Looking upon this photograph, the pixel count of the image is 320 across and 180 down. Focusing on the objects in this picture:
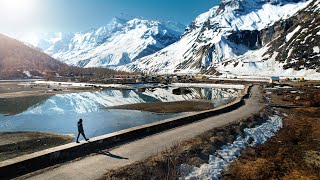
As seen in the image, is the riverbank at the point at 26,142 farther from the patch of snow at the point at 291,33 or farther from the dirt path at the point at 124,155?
the patch of snow at the point at 291,33

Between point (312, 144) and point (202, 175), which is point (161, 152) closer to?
point (202, 175)

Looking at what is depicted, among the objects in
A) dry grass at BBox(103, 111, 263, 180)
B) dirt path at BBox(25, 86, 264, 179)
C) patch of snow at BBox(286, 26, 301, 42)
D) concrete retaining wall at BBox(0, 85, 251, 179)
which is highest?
patch of snow at BBox(286, 26, 301, 42)

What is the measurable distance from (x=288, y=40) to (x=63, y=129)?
178m

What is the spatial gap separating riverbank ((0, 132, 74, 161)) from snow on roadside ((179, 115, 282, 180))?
15.0 metres

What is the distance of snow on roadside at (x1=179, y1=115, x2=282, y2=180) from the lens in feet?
58.2

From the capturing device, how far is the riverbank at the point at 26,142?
83.8 ft

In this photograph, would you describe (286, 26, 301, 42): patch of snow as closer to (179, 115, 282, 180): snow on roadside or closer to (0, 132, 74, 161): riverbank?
(179, 115, 282, 180): snow on roadside

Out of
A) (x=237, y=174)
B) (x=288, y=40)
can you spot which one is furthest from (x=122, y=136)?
(x=288, y=40)

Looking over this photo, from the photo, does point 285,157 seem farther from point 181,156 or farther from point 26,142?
point 26,142

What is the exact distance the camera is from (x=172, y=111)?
5159cm

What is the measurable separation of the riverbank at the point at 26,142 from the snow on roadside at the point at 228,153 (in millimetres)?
15002

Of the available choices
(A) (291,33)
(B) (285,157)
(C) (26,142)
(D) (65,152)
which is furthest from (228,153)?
(A) (291,33)

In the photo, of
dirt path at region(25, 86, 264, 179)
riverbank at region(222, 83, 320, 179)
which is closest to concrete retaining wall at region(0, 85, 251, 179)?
dirt path at region(25, 86, 264, 179)

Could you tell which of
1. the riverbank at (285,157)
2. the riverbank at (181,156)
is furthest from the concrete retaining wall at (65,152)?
the riverbank at (285,157)
